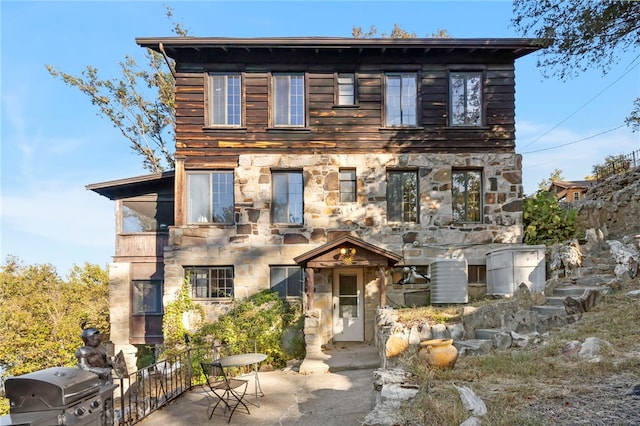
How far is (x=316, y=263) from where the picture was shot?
34.0 ft

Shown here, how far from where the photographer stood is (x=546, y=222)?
41.0 feet

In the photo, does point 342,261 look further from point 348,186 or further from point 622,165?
point 622,165

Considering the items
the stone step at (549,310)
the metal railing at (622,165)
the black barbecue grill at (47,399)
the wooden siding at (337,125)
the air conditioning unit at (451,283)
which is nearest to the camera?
the black barbecue grill at (47,399)

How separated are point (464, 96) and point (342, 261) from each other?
22.0 ft

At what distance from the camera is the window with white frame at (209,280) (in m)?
12.2

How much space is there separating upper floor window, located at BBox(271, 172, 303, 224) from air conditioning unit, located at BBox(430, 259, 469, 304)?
14.4ft

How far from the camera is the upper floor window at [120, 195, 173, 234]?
13578 millimetres

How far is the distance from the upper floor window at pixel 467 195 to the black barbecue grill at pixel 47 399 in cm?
1080

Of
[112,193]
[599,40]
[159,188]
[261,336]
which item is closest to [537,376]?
[261,336]

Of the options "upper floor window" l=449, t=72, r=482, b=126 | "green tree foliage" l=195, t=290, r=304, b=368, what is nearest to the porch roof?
"green tree foliage" l=195, t=290, r=304, b=368

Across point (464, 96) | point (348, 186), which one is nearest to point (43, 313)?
point (348, 186)

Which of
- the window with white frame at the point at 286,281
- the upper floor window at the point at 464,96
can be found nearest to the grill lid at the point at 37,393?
the window with white frame at the point at 286,281

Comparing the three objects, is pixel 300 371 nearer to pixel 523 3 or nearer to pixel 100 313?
pixel 523 3

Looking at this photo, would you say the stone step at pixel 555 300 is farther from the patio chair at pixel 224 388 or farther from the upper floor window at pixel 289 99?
the upper floor window at pixel 289 99
